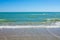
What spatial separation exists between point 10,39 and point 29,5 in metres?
3.24

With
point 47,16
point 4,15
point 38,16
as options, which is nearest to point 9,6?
point 4,15

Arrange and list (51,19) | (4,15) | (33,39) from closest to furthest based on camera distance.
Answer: (33,39) → (51,19) → (4,15)

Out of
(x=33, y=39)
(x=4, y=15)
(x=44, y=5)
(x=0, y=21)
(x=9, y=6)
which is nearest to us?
(x=33, y=39)

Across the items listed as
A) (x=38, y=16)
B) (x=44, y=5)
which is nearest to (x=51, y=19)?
(x=38, y=16)

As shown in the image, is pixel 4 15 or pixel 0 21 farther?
pixel 4 15

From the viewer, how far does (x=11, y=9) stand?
543cm

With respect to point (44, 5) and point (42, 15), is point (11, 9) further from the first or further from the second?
point (42, 15)

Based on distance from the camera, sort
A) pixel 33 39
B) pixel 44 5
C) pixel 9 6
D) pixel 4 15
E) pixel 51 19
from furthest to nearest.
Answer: pixel 4 15, pixel 51 19, pixel 9 6, pixel 44 5, pixel 33 39

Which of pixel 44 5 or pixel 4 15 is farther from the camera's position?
pixel 4 15

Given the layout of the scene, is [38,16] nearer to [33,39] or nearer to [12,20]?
[12,20]

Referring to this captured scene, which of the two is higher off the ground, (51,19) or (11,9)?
(11,9)

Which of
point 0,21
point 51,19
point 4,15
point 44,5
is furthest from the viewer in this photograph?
point 4,15

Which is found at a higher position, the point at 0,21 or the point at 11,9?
the point at 11,9

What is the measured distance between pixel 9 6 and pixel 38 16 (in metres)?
2.04
